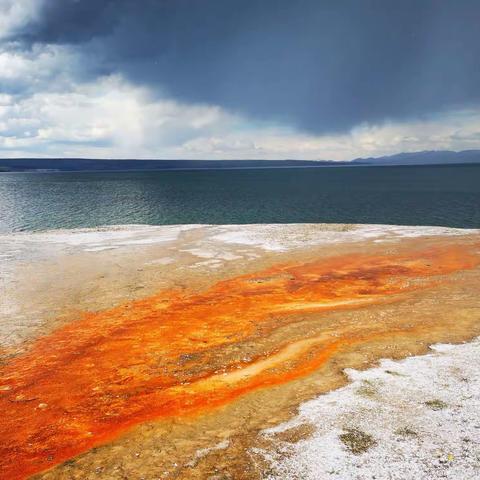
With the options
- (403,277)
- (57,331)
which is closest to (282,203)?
(403,277)

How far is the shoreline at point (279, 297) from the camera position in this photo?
439 inches

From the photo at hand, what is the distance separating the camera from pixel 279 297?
23.4 m

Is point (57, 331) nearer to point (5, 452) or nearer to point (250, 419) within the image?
point (5, 452)

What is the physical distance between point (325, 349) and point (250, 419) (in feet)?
18.0

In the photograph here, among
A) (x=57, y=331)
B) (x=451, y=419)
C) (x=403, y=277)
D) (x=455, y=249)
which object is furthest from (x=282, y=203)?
(x=451, y=419)

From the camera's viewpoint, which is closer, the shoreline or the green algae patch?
the green algae patch

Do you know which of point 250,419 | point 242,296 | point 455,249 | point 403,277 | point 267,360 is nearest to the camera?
point 250,419

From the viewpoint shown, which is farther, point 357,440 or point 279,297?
point 279,297

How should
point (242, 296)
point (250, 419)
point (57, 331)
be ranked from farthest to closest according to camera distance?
point (242, 296)
point (57, 331)
point (250, 419)

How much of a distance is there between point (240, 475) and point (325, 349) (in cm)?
758

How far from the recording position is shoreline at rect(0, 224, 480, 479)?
11.2 meters

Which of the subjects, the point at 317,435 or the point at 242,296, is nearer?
the point at 317,435

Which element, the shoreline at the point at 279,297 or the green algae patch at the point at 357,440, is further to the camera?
the shoreline at the point at 279,297

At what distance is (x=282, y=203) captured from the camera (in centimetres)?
9250
